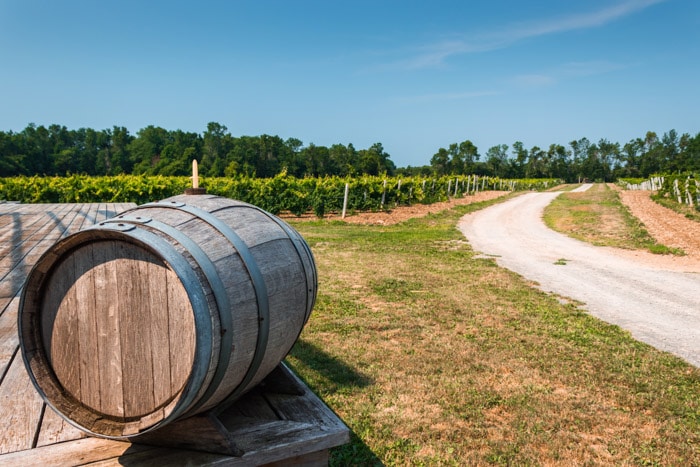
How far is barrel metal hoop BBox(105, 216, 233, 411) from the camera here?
1.76 meters

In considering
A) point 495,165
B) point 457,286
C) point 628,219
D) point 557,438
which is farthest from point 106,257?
point 495,165

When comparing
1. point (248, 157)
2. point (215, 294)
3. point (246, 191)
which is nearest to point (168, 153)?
point (248, 157)

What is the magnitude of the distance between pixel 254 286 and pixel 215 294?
0.68 feet

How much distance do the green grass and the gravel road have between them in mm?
537

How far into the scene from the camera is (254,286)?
193 cm

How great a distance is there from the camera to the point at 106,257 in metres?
1.82

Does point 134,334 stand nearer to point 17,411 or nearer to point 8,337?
point 17,411

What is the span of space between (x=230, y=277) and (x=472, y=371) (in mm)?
3716

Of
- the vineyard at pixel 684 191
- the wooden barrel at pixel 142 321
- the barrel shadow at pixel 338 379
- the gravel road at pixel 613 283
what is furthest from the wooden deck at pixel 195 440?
the vineyard at pixel 684 191

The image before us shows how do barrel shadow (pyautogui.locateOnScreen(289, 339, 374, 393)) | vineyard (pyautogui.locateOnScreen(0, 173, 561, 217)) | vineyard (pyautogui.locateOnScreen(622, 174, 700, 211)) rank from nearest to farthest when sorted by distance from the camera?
barrel shadow (pyautogui.locateOnScreen(289, 339, 374, 393))
vineyard (pyautogui.locateOnScreen(0, 173, 561, 217))
vineyard (pyautogui.locateOnScreen(622, 174, 700, 211))

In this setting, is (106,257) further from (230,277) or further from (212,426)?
(212,426)

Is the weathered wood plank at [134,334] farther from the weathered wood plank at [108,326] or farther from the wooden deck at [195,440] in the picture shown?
the wooden deck at [195,440]

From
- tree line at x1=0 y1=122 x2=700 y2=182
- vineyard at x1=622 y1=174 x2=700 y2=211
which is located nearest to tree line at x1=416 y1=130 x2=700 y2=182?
tree line at x1=0 y1=122 x2=700 y2=182

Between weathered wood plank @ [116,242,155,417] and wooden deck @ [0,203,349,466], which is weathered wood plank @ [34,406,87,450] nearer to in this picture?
wooden deck @ [0,203,349,466]
